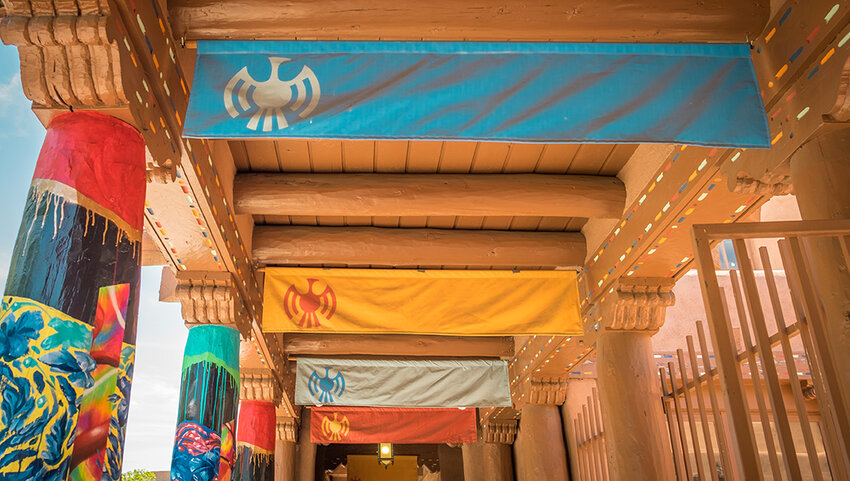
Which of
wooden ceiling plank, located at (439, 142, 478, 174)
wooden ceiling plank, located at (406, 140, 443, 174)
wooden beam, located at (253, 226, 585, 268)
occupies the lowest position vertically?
wooden beam, located at (253, 226, 585, 268)

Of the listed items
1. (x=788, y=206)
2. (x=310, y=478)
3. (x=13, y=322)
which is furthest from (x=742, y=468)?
(x=310, y=478)

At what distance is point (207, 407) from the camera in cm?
601

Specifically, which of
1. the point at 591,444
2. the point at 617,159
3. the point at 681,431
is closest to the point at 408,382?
the point at 591,444

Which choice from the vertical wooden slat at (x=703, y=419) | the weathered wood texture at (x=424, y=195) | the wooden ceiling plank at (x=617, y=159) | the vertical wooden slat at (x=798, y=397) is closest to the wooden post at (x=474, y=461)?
the vertical wooden slat at (x=703, y=419)

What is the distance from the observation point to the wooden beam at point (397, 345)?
1070cm

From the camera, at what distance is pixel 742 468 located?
2.76 metres

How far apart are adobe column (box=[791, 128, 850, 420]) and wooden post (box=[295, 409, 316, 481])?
1133 cm

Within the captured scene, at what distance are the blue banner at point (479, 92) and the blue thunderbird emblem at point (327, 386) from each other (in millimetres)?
6469

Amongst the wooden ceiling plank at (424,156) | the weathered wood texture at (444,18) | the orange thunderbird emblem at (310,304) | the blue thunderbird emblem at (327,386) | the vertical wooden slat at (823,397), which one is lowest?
the vertical wooden slat at (823,397)

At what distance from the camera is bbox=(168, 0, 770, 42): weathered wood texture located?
14.7 ft

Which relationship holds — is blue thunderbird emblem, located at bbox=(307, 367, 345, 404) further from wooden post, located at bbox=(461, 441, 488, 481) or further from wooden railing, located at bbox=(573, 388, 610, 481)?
wooden post, located at bbox=(461, 441, 488, 481)

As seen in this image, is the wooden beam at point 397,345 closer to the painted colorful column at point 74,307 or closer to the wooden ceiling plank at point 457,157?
the wooden ceiling plank at point 457,157

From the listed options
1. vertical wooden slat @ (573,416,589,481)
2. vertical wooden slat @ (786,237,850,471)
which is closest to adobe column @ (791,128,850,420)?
vertical wooden slat @ (786,237,850,471)

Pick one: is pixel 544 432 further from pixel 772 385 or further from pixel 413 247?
pixel 772 385
